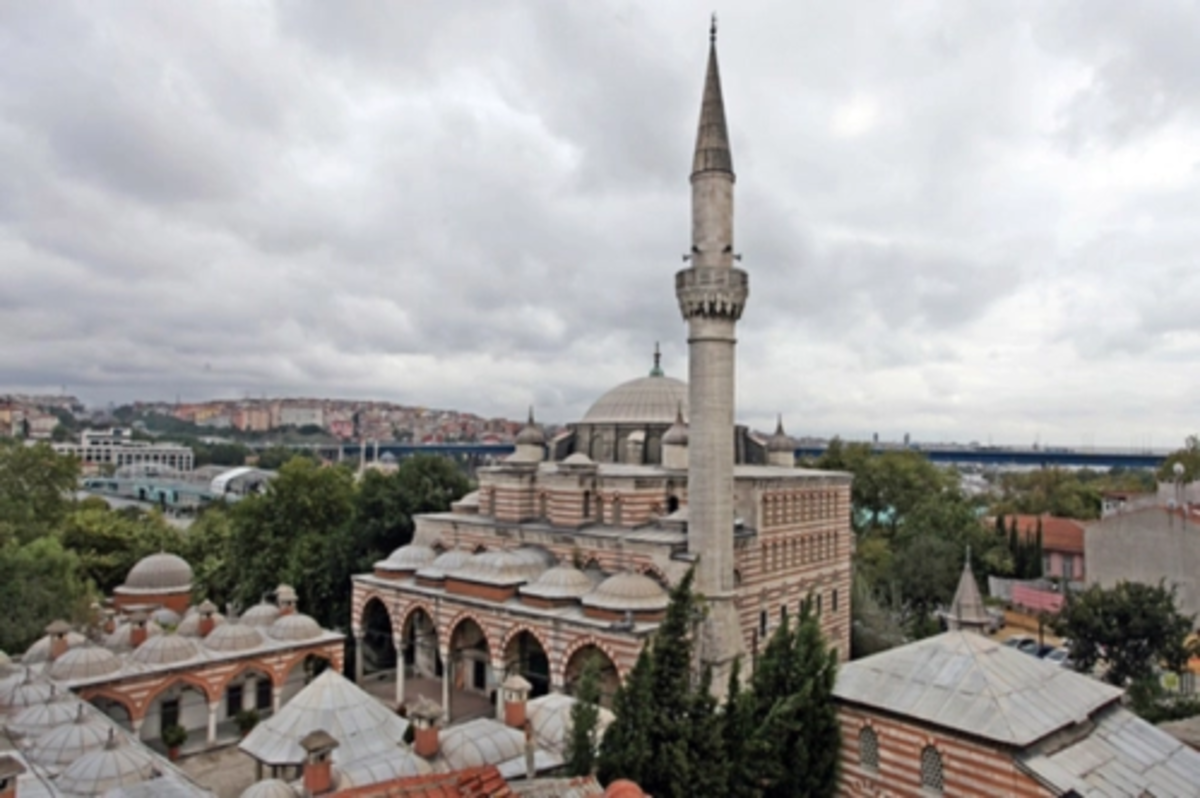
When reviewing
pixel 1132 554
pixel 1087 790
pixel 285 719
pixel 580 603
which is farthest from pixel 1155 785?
pixel 1132 554

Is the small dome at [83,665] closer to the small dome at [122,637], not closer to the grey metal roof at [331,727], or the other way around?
the small dome at [122,637]

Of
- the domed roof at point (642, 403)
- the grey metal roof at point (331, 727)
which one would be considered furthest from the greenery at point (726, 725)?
the domed roof at point (642, 403)

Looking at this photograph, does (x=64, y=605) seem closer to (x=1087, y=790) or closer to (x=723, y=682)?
(x=723, y=682)

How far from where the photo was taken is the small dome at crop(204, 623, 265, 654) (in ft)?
69.4

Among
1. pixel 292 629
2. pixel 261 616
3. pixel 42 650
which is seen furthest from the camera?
pixel 261 616

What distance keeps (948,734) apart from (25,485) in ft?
133

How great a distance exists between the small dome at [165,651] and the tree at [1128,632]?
23.0 m

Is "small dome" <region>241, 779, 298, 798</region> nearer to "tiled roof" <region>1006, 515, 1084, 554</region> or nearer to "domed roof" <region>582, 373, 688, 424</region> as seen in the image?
"domed roof" <region>582, 373, 688, 424</region>

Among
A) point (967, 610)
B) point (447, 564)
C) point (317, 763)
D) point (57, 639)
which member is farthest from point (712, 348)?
point (57, 639)

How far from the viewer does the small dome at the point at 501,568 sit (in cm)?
2378

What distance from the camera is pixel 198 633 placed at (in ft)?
75.5

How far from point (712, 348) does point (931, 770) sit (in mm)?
12071

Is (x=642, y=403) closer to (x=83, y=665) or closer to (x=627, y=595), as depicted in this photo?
(x=627, y=595)

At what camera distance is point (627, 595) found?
21.1 m
